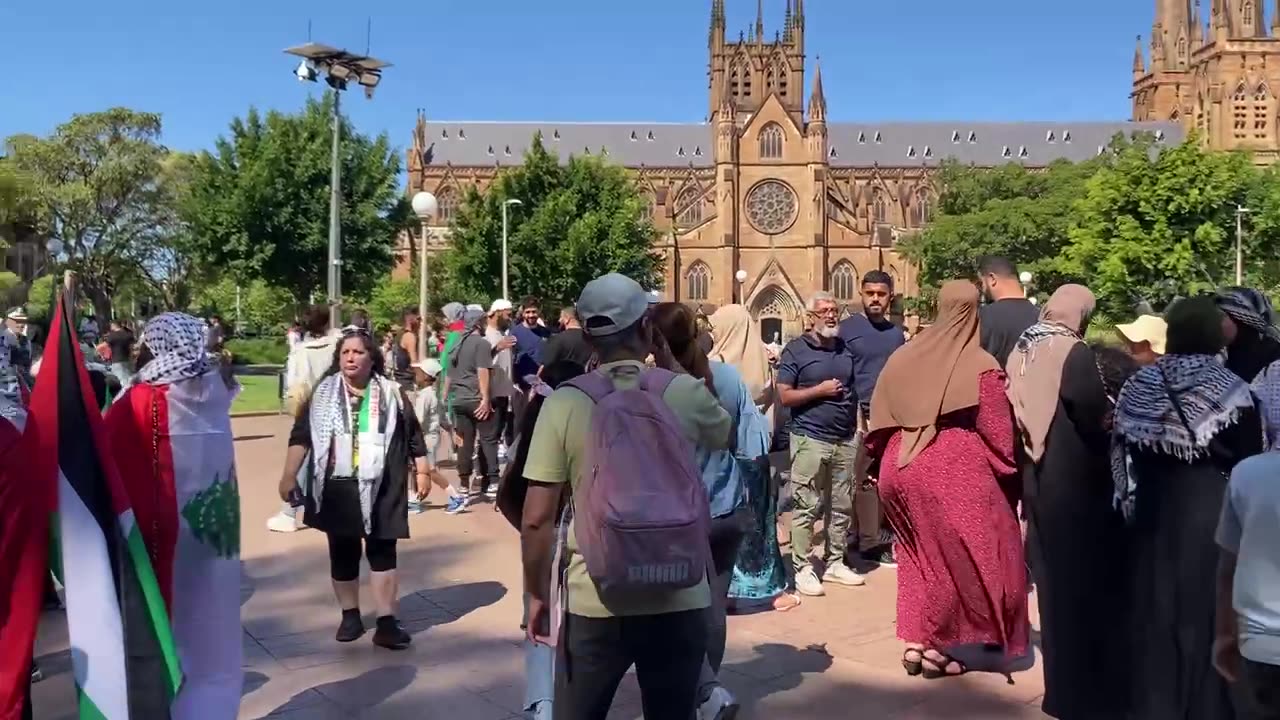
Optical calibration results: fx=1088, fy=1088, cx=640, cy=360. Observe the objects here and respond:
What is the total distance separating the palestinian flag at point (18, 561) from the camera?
3.61 meters

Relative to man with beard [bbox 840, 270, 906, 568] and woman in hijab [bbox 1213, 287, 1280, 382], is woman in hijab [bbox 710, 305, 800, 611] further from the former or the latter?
woman in hijab [bbox 1213, 287, 1280, 382]

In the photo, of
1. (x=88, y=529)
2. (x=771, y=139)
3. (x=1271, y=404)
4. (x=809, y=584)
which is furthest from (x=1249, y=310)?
(x=771, y=139)

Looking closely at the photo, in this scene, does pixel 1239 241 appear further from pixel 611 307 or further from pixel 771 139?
pixel 611 307

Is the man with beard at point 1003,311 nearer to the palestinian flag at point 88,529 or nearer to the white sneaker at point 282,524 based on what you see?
the palestinian flag at point 88,529

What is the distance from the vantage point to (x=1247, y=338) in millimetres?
5535

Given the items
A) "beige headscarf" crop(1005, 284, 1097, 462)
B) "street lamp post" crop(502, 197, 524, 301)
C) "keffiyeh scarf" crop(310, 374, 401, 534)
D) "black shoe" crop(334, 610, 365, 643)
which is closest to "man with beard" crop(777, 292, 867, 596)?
"beige headscarf" crop(1005, 284, 1097, 462)

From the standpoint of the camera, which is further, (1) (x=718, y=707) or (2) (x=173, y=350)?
(1) (x=718, y=707)

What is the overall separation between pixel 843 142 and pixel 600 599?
91.1 metres

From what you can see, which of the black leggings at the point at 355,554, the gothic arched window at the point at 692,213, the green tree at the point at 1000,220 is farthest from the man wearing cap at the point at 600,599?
the gothic arched window at the point at 692,213

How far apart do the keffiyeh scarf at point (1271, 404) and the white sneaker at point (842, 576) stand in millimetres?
4253

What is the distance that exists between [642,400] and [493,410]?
780 centimetres

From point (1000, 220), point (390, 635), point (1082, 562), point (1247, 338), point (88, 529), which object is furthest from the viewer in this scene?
point (1000, 220)

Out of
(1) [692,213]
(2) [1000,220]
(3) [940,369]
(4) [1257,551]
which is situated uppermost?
(1) [692,213]

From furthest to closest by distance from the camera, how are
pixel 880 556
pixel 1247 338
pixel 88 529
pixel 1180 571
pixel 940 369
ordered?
pixel 880 556
pixel 1247 338
pixel 940 369
pixel 1180 571
pixel 88 529
